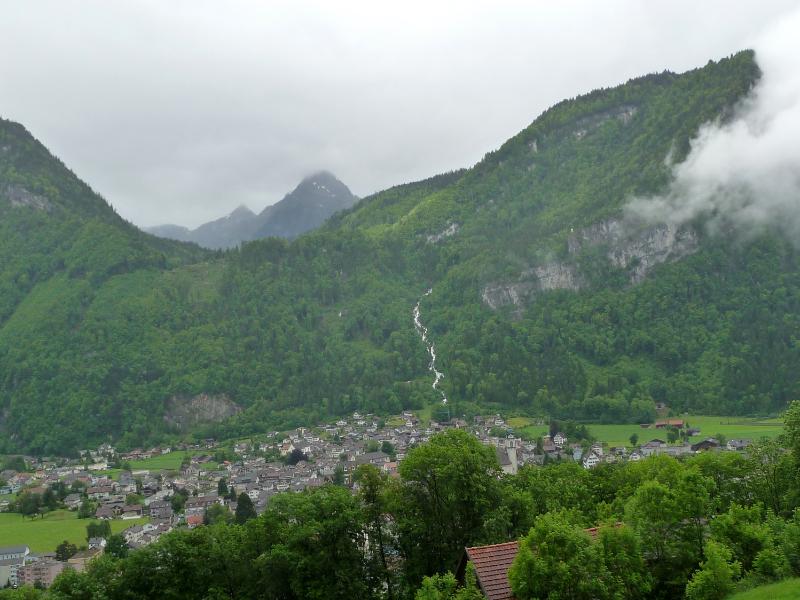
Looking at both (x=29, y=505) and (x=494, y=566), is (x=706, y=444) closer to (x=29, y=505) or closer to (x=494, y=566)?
(x=494, y=566)

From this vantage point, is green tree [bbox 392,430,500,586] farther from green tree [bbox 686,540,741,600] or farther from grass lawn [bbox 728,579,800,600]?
grass lawn [bbox 728,579,800,600]

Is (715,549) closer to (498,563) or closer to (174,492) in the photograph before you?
(498,563)

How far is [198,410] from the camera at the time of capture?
646ft

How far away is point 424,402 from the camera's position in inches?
7131

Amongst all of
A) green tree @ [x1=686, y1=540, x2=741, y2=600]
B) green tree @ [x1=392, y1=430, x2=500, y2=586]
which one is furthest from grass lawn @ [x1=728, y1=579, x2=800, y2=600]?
green tree @ [x1=392, y1=430, x2=500, y2=586]

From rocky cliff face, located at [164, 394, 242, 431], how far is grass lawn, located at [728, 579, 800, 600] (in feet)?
586

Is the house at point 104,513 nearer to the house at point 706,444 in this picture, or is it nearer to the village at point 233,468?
the village at point 233,468

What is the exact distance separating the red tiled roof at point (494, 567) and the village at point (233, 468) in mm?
49594

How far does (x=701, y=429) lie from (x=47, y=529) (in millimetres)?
104096

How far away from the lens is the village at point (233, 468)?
9338 cm

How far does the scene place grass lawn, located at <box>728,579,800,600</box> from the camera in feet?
76.3

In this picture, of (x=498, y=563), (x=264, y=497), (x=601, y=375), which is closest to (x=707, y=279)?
(x=601, y=375)

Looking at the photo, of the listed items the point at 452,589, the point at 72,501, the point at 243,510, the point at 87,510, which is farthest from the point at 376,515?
the point at 72,501

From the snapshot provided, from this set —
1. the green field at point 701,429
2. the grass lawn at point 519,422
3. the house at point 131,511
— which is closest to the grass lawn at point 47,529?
the house at point 131,511
